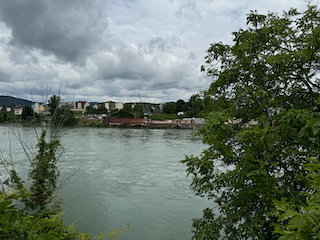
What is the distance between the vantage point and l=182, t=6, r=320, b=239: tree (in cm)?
313

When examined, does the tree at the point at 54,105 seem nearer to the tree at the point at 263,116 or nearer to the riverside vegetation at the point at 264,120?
the riverside vegetation at the point at 264,120

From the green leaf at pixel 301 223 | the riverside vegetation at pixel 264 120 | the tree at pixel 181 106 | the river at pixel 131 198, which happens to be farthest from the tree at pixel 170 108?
the green leaf at pixel 301 223

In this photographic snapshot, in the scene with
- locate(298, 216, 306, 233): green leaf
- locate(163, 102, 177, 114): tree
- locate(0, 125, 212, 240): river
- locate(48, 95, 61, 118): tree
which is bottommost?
locate(0, 125, 212, 240): river

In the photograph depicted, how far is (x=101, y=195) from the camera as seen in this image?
10.8 meters

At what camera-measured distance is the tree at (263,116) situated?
3.13 meters

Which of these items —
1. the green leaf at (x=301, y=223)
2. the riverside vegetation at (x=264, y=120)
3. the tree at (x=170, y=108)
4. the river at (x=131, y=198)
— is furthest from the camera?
the tree at (x=170, y=108)

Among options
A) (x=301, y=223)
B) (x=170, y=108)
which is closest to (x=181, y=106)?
(x=170, y=108)

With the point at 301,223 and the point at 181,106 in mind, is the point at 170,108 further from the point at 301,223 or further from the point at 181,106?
the point at 301,223

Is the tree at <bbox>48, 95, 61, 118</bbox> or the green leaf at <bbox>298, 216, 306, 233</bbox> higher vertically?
the tree at <bbox>48, 95, 61, 118</bbox>

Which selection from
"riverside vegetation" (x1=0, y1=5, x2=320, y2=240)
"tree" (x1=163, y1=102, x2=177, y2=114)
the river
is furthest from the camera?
"tree" (x1=163, y1=102, x2=177, y2=114)

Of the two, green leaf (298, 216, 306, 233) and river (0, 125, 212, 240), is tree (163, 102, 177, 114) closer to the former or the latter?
river (0, 125, 212, 240)

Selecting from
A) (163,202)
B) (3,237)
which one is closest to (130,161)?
(163,202)

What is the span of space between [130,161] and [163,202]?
29.6 feet

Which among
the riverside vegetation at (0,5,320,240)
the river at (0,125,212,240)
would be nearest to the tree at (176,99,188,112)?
the river at (0,125,212,240)
